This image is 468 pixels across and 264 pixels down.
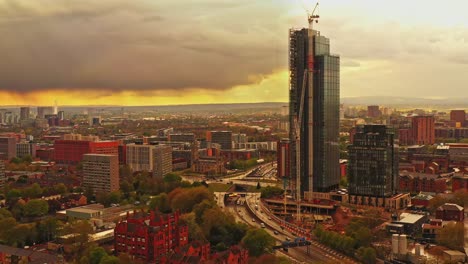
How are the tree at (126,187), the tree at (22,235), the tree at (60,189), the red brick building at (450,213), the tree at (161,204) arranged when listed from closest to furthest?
1. the tree at (22,235)
2. the red brick building at (450,213)
3. the tree at (161,204)
4. the tree at (60,189)
5. the tree at (126,187)

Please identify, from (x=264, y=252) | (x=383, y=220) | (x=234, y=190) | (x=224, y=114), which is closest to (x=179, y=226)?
(x=264, y=252)

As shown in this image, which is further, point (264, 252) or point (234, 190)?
point (234, 190)

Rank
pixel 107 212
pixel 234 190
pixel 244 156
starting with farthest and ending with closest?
1. pixel 244 156
2. pixel 234 190
3. pixel 107 212

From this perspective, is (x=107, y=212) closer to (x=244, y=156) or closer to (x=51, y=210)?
(x=51, y=210)

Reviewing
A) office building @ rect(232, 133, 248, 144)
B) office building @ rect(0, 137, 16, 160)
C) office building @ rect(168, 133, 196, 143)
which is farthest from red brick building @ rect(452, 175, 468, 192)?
office building @ rect(0, 137, 16, 160)

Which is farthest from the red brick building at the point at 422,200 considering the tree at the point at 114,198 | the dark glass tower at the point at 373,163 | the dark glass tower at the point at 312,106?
the tree at the point at 114,198

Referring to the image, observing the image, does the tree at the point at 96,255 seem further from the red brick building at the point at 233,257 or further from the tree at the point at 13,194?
the tree at the point at 13,194

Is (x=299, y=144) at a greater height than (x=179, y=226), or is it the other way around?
(x=299, y=144)
